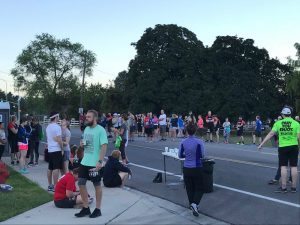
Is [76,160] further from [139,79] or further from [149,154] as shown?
[139,79]

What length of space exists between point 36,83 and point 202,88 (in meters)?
39.7

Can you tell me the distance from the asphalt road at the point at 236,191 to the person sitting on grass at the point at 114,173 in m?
0.42

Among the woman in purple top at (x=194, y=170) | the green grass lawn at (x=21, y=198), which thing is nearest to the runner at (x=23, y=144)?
the green grass lawn at (x=21, y=198)

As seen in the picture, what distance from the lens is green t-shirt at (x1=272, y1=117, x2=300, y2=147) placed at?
1062 centimetres

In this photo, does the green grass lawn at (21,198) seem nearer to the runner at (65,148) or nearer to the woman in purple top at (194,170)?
the runner at (65,148)

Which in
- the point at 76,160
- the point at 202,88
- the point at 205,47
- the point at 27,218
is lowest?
the point at 27,218

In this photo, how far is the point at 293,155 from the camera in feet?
34.8

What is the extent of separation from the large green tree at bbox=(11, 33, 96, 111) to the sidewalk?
242 feet

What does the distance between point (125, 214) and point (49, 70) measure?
254 ft

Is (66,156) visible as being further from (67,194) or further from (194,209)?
(194,209)

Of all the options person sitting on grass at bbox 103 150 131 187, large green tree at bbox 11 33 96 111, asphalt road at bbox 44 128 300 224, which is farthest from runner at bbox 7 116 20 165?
large green tree at bbox 11 33 96 111

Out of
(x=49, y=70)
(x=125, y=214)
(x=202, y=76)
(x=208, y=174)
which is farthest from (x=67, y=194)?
(x=49, y=70)

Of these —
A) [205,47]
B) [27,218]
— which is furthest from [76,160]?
[205,47]

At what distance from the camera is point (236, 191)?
10.9m
